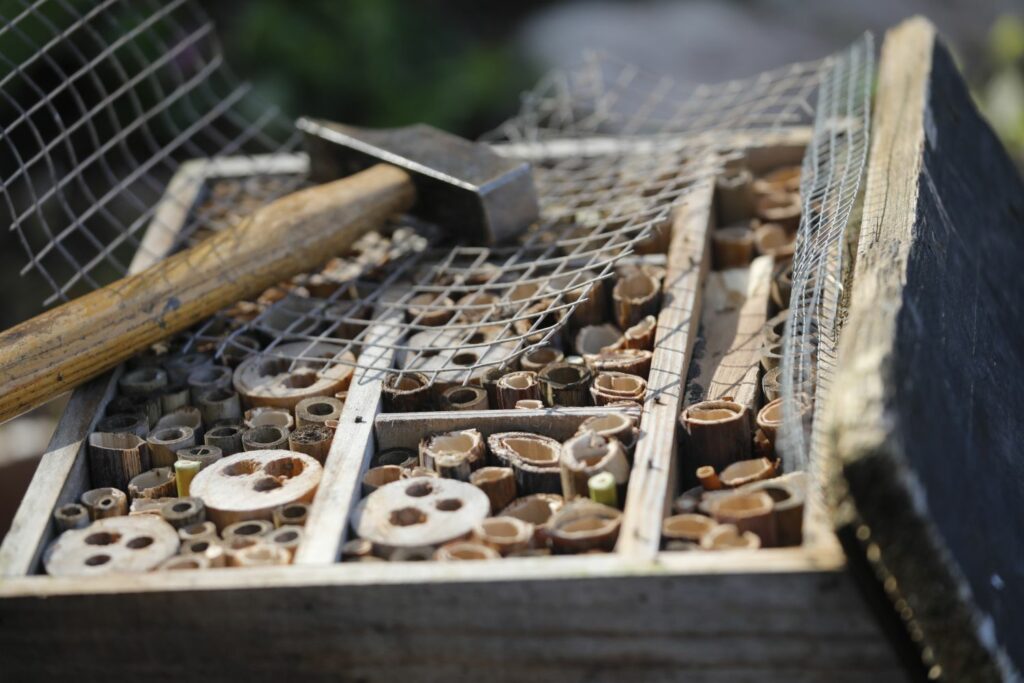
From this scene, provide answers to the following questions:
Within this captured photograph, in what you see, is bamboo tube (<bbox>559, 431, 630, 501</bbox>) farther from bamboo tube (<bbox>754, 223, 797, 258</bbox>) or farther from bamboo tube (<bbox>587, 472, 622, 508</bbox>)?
bamboo tube (<bbox>754, 223, 797, 258</bbox>)

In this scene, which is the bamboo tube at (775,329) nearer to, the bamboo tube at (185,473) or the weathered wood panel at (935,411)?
the weathered wood panel at (935,411)

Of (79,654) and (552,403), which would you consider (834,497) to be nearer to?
(552,403)

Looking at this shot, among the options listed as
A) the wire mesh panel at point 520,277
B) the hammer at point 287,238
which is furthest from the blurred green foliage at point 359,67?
the hammer at point 287,238

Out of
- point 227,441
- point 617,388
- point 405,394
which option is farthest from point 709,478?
point 227,441

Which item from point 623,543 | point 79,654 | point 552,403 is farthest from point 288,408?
point 623,543

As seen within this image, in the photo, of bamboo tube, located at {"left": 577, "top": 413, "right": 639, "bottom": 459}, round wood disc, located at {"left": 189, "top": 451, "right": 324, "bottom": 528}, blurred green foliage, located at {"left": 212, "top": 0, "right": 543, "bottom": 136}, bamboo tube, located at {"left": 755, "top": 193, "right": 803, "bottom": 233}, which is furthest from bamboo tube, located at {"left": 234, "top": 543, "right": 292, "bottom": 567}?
blurred green foliage, located at {"left": 212, "top": 0, "right": 543, "bottom": 136}

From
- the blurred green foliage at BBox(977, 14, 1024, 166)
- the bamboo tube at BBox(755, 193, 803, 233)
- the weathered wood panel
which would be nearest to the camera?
the weathered wood panel
